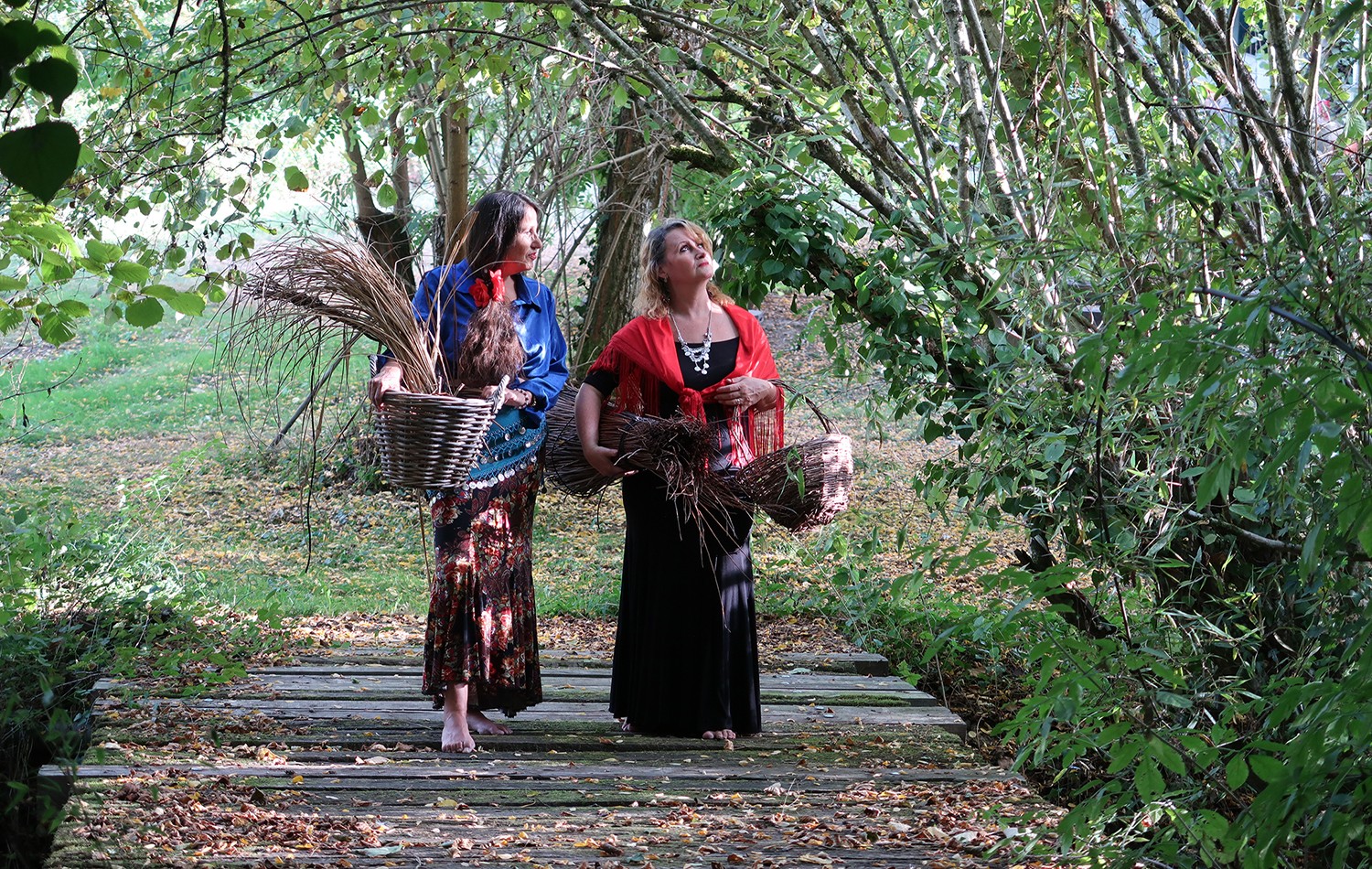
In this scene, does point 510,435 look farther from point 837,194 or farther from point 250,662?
point 250,662

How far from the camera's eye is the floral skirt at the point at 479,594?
13.8ft

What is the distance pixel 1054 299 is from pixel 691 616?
5.44ft

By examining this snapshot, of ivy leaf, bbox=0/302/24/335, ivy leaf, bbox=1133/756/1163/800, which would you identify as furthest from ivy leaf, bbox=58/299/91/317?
ivy leaf, bbox=1133/756/1163/800

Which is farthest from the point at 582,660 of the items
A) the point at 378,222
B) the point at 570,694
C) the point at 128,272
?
the point at 378,222

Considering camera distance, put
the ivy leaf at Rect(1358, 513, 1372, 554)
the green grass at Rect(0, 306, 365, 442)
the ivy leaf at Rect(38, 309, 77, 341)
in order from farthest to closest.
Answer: the green grass at Rect(0, 306, 365, 442), the ivy leaf at Rect(38, 309, 77, 341), the ivy leaf at Rect(1358, 513, 1372, 554)

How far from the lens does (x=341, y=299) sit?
160 inches

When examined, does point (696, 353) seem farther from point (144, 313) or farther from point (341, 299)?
point (144, 313)

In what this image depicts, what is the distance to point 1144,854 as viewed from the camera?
95.2 inches

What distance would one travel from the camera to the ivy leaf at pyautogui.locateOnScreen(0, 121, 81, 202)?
152 cm

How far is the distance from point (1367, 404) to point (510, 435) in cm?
291

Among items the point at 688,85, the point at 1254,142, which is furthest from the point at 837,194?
the point at 688,85

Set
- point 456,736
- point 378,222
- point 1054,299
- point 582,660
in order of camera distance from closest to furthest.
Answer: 1. point 1054,299
2. point 456,736
3. point 582,660
4. point 378,222

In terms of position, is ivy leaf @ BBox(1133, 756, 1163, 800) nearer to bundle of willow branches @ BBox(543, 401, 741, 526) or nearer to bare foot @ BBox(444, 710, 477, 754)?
bundle of willow branches @ BBox(543, 401, 741, 526)

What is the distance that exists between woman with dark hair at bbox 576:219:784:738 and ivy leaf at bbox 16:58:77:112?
9.26 ft
